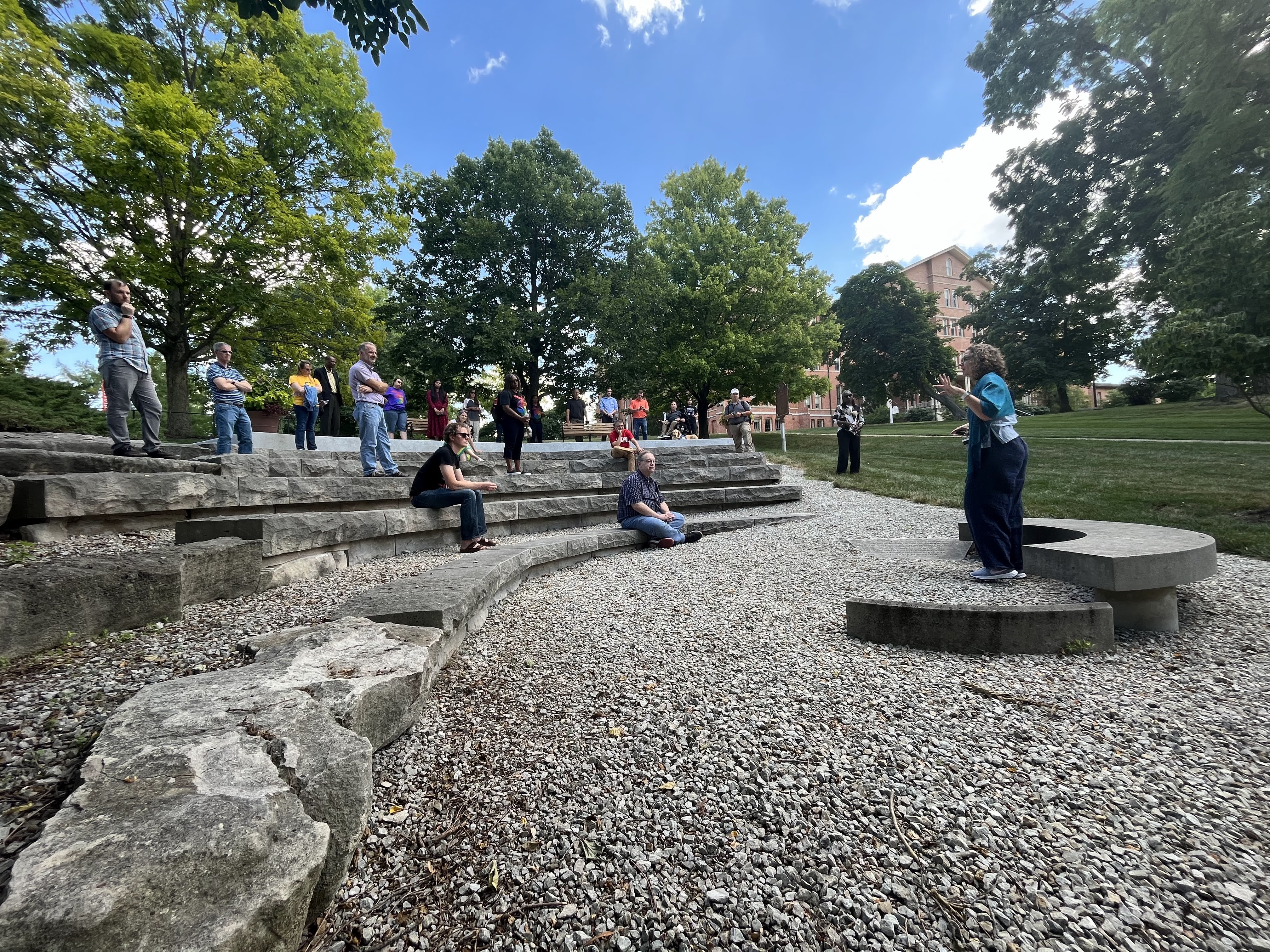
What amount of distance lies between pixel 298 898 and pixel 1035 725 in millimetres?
2859

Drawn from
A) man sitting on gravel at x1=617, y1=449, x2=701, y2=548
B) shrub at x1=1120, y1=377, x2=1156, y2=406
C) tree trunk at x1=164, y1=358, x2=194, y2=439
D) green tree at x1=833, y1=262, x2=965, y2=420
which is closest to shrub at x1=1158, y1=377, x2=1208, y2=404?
shrub at x1=1120, y1=377, x2=1156, y2=406

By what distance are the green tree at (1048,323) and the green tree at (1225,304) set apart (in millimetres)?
25496

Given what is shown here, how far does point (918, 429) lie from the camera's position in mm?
27734

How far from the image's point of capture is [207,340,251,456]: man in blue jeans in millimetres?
7133

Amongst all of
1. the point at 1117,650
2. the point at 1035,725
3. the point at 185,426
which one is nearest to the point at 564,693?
the point at 1035,725

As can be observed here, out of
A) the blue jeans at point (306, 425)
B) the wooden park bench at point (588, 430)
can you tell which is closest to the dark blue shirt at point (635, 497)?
the blue jeans at point (306, 425)

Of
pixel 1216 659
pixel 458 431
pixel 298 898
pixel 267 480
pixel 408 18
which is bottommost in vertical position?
pixel 1216 659

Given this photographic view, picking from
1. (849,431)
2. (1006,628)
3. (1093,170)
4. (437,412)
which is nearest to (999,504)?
(1006,628)

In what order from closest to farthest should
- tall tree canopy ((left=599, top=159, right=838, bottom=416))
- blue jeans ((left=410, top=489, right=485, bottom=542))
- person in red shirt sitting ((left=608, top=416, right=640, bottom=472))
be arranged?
blue jeans ((left=410, top=489, right=485, bottom=542))
person in red shirt sitting ((left=608, top=416, right=640, bottom=472))
tall tree canopy ((left=599, top=159, right=838, bottom=416))

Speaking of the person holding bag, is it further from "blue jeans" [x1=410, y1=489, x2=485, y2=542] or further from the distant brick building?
the distant brick building

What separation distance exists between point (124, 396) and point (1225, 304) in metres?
12.4

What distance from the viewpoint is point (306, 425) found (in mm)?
9688

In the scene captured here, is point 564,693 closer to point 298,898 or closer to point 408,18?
point 298,898

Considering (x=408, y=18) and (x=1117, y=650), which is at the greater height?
(x=408, y=18)
